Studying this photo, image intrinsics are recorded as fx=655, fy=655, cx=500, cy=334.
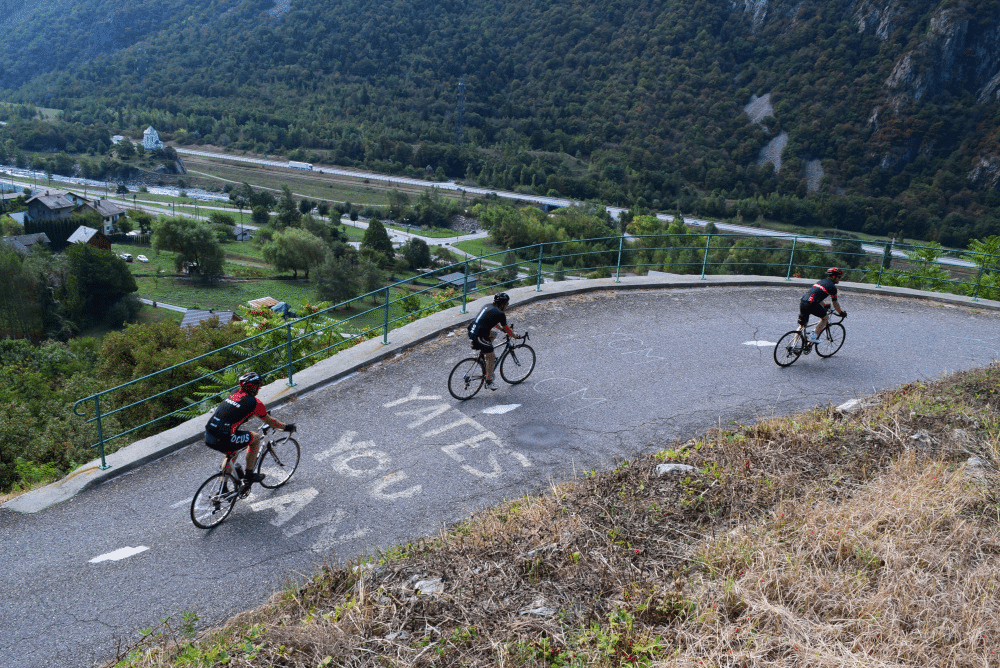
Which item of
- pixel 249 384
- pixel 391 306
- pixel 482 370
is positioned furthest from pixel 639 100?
pixel 249 384

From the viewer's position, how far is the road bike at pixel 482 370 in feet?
29.9

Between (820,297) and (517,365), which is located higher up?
(820,297)

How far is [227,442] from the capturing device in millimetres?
6367

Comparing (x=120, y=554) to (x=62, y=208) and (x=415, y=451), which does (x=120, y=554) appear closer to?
(x=415, y=451)

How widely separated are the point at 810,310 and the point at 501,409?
5.35 metres

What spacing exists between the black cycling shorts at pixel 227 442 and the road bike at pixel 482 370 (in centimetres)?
316

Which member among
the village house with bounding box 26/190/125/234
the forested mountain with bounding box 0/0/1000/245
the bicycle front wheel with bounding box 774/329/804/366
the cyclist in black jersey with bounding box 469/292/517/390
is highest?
the forested mountain with bounding box 0/0/1000/245

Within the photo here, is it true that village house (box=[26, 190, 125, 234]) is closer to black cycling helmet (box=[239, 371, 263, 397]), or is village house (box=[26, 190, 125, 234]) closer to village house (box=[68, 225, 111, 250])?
village house (box=[68, 225, 111, 250])

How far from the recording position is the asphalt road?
557 centimetres

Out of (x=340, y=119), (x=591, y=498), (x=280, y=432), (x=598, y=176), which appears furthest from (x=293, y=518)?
(x=340, y=119)

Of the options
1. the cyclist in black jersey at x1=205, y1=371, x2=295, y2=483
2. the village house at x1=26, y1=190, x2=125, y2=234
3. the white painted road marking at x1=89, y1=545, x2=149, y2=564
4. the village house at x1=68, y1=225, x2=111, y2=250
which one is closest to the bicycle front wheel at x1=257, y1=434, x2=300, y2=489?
the cyclist in black jersey at x1=205, y1=371, x2=295, y2=483

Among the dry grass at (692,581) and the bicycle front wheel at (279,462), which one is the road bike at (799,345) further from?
the bicycle front wheel at (279,462)

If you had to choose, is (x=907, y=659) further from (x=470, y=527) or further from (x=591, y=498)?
(x=470, y=527)

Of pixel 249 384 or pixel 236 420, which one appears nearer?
pixel 236 420
